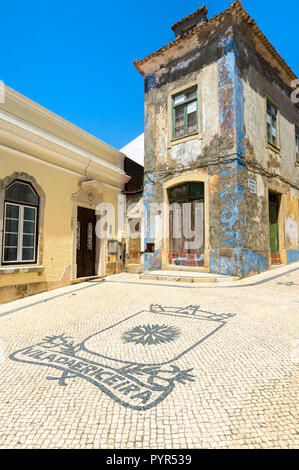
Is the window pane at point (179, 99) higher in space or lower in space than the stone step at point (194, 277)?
higher

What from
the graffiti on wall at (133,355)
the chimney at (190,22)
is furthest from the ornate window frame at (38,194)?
the chimney at (190,22)

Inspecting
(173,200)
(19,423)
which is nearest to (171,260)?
(173,200)

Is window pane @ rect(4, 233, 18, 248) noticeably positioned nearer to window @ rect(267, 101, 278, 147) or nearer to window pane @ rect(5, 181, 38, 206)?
window pane @ rect(5, 181, 38, 206)

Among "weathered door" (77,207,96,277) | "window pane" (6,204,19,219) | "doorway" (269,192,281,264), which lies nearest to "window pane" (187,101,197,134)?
"doorway" (269,192,281,264)

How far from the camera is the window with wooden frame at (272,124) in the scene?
887 cm

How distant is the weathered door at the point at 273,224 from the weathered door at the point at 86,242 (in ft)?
20.0

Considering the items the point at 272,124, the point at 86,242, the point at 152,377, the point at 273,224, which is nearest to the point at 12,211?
the point at 86,242

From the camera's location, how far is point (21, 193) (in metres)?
6.10

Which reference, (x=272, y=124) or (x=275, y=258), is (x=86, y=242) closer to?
(x=275, y=258)

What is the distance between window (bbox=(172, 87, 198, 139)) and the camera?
26.9ft

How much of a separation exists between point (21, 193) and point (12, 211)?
0.49 metres

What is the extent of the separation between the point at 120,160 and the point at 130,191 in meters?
1.23

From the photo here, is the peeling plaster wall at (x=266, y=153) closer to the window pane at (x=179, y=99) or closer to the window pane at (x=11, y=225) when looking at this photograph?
the window pane at (x=179, y=99)

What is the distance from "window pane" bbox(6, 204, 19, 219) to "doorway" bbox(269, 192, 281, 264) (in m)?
7.75
